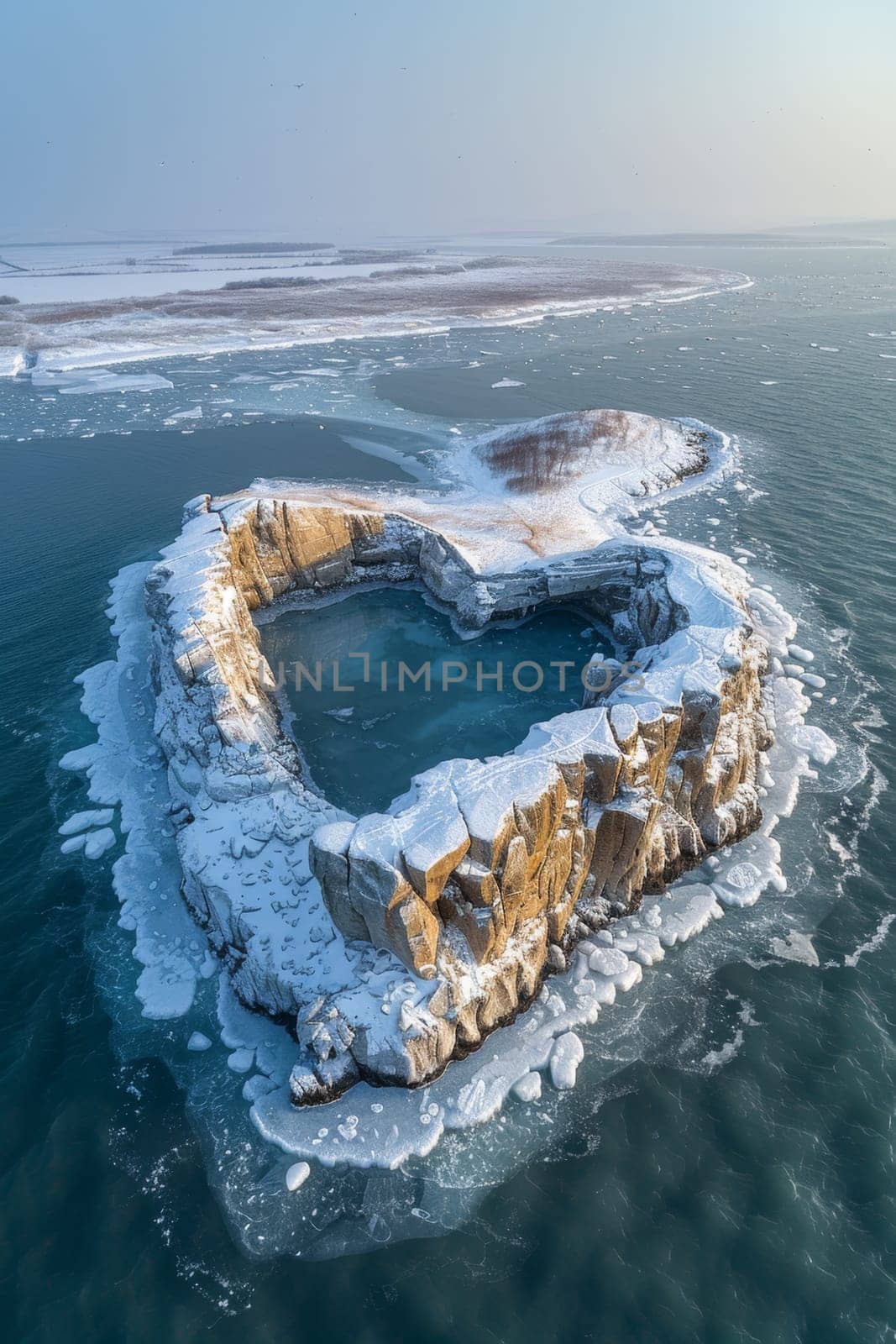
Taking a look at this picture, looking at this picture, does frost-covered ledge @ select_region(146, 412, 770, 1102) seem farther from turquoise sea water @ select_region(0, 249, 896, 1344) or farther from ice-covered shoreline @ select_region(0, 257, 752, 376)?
ice-covered shoreline @ select_region(0, 257, 752, 376)

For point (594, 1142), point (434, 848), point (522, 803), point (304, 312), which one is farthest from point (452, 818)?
point (304, 312)

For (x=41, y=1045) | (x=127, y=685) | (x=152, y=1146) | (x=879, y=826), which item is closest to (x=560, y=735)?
(x=879, y=826)

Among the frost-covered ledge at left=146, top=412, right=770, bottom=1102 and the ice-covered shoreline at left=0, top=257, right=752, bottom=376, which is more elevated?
the ice-covered shoreline at left=0, top=257, right=752, bottom=376

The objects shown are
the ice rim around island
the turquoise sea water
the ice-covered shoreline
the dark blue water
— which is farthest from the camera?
the ice-covered shoreline

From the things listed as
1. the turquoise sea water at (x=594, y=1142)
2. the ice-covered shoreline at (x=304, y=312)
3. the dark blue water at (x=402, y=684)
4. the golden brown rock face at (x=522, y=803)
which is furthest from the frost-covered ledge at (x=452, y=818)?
the ice-covered shoreline at (x=304, y=312)

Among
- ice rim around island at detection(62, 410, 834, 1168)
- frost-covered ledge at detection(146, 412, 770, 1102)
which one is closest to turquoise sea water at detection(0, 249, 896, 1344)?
ice rim around island at detection(62, 410, 834, 1168)

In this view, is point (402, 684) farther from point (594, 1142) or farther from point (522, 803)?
point (594, 1142)

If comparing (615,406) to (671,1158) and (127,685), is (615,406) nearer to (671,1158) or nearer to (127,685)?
(127,685)
